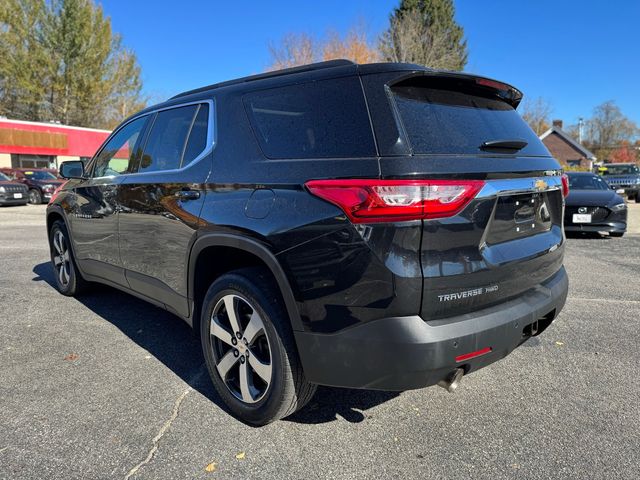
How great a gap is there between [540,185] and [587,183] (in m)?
10.1

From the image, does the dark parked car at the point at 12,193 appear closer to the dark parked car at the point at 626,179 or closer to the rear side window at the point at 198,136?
the rear side window at the point at 198,136

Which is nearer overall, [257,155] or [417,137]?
[417,137]

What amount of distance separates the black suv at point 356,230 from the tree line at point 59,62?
48.1 m

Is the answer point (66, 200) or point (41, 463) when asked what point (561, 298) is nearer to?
point (41, 463)

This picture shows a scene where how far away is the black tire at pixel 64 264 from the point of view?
500 centimetres

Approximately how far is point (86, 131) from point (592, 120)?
90958 mm

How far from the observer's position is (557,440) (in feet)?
8.38

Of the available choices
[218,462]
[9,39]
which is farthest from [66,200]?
[9,39]

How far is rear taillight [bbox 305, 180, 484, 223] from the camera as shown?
2.05 metres

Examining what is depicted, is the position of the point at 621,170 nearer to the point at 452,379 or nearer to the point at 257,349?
the point at 452,379

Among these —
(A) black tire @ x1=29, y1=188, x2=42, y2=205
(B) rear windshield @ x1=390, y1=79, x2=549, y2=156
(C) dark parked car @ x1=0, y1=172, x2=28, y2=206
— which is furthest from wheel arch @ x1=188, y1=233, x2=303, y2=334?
(A) black tire @ x1=29, y1=188, x2=42, y2=205

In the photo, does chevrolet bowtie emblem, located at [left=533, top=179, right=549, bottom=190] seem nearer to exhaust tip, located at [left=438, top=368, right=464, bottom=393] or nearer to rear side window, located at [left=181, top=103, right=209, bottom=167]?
exhaust tip, located at [left=438, top=368, right=464, bottom=393]

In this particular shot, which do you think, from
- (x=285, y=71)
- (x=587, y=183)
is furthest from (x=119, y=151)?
(x=587, y=183)

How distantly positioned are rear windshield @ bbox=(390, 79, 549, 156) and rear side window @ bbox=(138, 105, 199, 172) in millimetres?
1612
